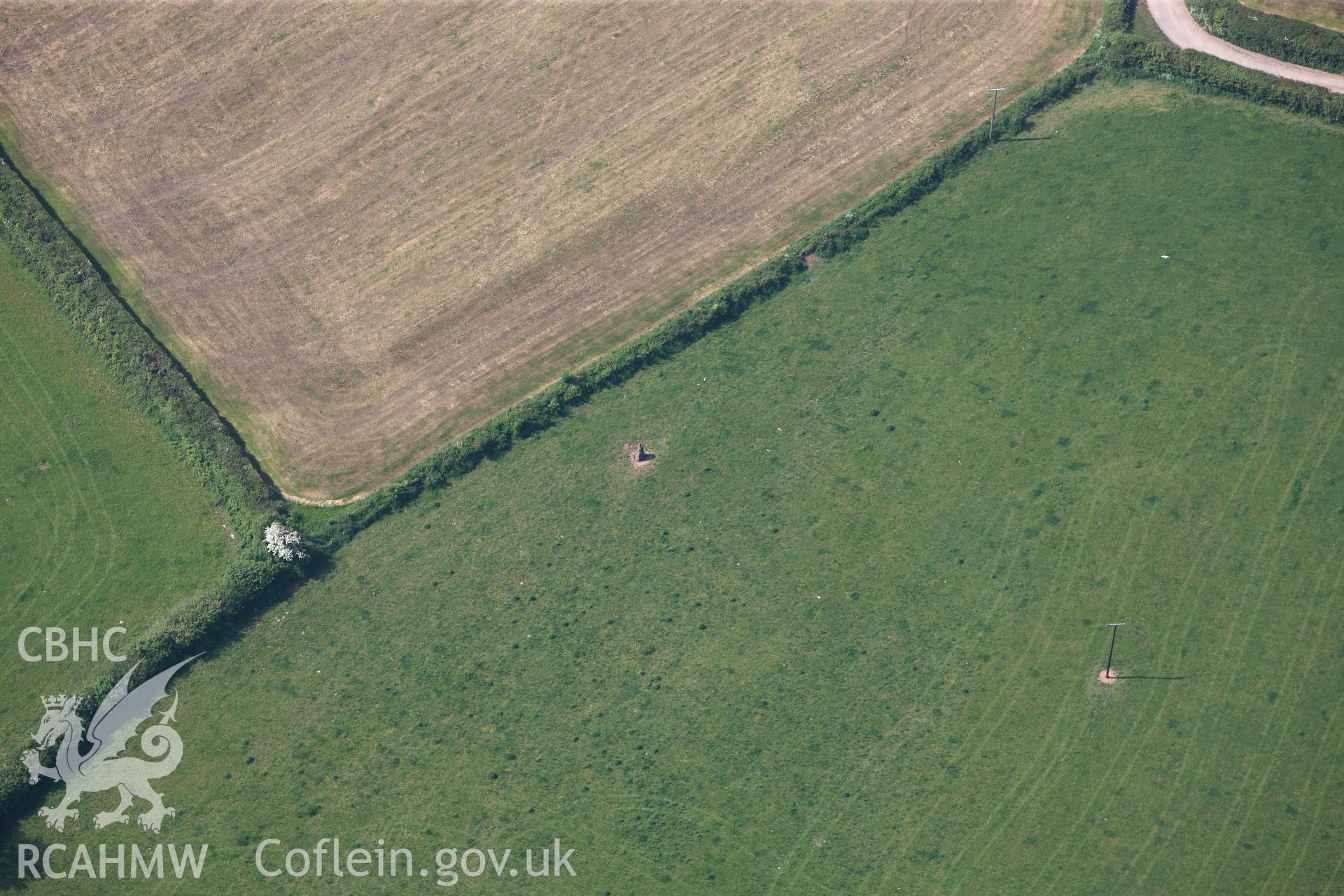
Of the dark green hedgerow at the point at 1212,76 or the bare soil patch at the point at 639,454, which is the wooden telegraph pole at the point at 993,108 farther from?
the bare soil patch at the point at 639,454

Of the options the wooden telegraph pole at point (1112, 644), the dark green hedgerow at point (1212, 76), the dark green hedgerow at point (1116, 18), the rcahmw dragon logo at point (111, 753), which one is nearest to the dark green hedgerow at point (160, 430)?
the rcahmw dragon logo at point (111, 753)

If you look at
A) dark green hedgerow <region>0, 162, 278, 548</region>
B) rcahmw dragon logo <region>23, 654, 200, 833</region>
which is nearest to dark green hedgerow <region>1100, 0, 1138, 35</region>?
dark green hedgerow <region>0, 162, 278, 548</region>

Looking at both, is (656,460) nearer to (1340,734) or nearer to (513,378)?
(513,378)

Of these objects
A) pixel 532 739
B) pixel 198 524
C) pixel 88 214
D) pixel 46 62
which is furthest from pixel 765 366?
pixel 46 62

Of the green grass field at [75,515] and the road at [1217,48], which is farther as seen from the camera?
the road at [1217,48]

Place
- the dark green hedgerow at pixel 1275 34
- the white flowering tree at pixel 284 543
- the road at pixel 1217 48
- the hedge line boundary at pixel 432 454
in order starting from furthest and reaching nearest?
the road at pixel 1217 48, the dark green hedgerow at pixel 1275 34, the white flowering tree at pixel 284 543, the hedge line boundary at pixel 432 454

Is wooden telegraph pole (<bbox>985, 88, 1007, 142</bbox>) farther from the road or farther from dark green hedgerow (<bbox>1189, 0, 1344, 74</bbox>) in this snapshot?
dark green hedgerow (<bbox>1189, 0, 1344, 74</bbox>)
